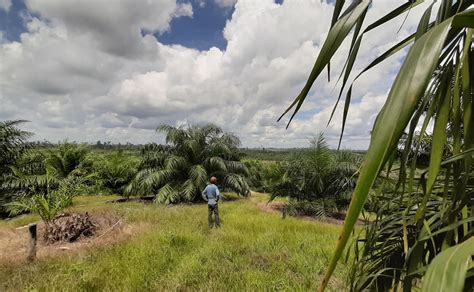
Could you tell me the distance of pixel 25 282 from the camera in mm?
3891

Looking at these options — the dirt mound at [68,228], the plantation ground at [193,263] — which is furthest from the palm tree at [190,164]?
the plantation ground at [193,263]

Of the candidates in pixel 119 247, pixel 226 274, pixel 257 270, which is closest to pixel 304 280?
pixel 257 270

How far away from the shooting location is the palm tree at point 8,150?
39.8 ft

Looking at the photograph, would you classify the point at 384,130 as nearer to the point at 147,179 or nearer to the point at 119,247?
the point at 119,247

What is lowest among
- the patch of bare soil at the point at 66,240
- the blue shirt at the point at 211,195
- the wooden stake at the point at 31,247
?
the patch of bare soil at the point at 66,240

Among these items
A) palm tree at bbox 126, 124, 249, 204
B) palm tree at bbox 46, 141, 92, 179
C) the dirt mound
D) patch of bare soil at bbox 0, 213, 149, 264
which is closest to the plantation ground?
patch of bare soil at bbox 0, 213, 149, 264

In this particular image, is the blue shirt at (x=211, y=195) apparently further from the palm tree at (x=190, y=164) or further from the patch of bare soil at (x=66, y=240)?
the palm tree at (x=190, y=164)

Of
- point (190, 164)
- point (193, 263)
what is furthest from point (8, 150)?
point (193, 263)

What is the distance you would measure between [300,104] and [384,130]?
32cm

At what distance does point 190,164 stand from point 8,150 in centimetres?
788

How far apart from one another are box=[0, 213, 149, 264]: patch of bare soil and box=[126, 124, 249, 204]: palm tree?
529cm

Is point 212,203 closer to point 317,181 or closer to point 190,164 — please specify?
point 317,181

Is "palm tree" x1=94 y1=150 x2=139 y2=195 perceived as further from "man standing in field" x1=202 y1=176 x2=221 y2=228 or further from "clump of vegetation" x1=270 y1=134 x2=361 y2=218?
"man standing in field" x1=202 y1=176 x2=221 y2=228

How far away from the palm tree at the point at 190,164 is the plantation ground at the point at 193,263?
6828 millimetres
